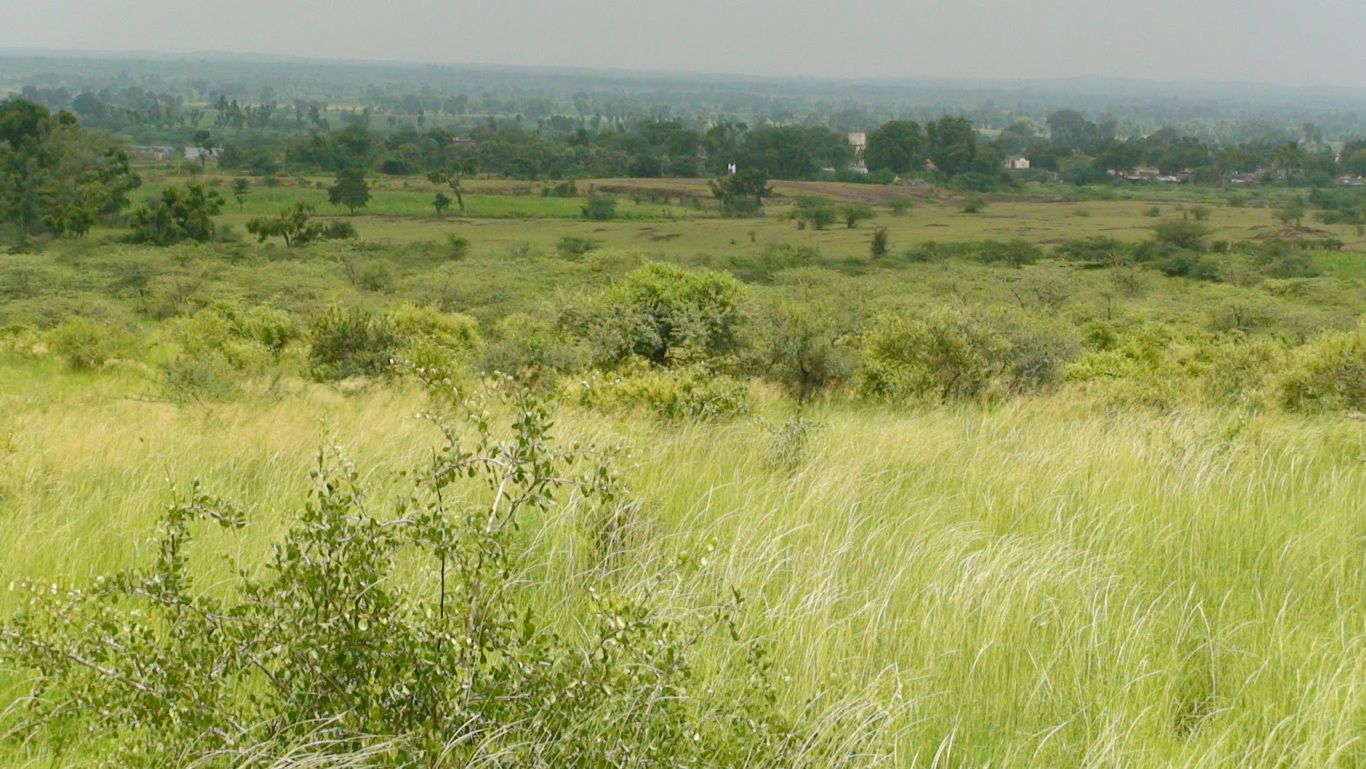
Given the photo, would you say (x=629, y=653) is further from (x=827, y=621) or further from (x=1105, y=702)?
(x=1105, y=702)

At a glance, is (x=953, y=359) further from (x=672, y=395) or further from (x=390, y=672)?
(x=390, y=672)

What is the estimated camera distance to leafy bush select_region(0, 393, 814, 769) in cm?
246

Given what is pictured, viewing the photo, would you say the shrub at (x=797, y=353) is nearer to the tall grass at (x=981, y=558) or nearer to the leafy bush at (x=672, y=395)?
the leafy bush at (x=672, y=395)

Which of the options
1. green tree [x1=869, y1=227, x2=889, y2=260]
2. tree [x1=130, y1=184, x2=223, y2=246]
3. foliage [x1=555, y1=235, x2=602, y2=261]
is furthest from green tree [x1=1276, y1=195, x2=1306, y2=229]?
tree [x1=130, y1=184, x2=223, y2=246]

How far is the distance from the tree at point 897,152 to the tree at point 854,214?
1598 inches

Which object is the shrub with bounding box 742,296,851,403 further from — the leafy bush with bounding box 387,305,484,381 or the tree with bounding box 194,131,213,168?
the tree with bounding box 194,131,213,168

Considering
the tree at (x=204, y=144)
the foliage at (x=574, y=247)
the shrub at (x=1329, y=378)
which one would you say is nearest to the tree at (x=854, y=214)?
the foliage at (x=574, y=247)

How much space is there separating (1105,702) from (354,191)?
85838mm

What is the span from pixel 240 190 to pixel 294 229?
2189cm

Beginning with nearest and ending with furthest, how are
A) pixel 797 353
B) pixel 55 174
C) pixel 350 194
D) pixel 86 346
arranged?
1. pixel 797 353
2. pixel 86 346
3. pixel 55 174
4. pixel 350 194

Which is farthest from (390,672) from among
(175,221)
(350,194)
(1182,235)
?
(350,194)

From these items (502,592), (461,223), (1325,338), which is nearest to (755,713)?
(502,592)

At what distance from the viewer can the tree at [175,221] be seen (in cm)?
6319

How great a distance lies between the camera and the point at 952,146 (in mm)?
132125
